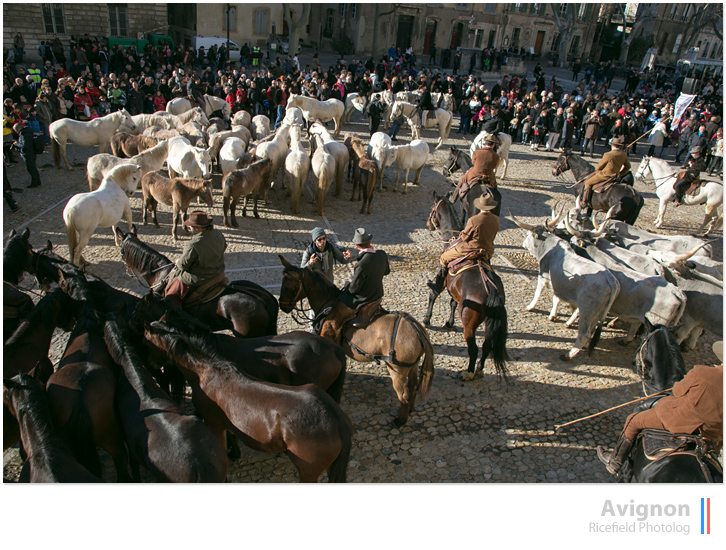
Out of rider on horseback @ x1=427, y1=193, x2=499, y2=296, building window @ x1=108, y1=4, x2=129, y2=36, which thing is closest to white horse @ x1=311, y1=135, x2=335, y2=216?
rider on horseback @ x1=427, y1=193, x2=499, y2=296

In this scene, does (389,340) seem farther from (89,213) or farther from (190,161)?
(190,161)

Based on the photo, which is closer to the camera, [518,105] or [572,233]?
[572,233]

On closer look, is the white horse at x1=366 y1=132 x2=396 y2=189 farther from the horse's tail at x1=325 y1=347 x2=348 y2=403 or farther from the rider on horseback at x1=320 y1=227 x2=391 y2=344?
the horse's tail at x1=325 y1=347 x2=348 y2=403

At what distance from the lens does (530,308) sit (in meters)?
8.21

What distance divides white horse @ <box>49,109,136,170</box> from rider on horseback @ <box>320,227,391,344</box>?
1057 cm

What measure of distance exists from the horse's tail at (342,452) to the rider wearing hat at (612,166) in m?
9.49

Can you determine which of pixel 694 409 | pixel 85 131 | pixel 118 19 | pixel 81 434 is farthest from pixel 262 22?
pixel 694 409

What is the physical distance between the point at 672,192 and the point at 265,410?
12.6m

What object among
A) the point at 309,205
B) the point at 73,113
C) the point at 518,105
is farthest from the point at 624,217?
the point at 73,113

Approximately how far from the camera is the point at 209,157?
35.6 ft

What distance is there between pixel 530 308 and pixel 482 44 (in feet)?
128

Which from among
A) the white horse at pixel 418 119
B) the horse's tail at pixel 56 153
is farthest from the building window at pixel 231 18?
the horse's tail at pixel 56 153

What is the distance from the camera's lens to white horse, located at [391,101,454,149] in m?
17.4

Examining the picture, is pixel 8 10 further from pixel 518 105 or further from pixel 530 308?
pixel 530 308
